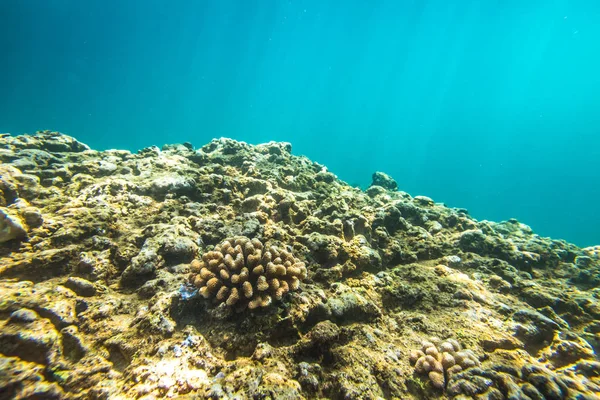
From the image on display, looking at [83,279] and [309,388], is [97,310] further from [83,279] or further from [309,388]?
[309,388]

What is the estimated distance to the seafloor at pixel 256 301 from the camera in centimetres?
292

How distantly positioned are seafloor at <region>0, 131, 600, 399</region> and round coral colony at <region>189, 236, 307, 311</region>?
30 millimetres

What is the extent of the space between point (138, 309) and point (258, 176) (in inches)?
201

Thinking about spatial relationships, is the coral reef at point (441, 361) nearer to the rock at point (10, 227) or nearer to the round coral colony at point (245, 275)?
the round coral colony at point (245, 275)

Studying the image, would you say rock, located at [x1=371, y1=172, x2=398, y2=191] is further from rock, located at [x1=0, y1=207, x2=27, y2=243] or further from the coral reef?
rock, located at [x1=0, y1=207, x2=27, y2=243]

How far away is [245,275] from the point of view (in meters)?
3.78

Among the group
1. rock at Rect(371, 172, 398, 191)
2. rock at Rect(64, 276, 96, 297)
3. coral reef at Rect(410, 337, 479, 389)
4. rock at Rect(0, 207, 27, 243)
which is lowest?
rock at Rect(64, 276, 96, 297)

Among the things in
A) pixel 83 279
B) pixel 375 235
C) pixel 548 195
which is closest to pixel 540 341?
pixel 375 235

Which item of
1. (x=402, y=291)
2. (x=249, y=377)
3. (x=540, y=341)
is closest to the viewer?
(x=249, y=377)

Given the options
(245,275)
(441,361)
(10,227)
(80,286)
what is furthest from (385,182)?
(10,227)

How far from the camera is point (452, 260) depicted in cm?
608

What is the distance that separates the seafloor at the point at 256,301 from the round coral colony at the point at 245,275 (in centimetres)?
3

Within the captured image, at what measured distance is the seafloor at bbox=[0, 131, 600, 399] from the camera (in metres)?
2.92

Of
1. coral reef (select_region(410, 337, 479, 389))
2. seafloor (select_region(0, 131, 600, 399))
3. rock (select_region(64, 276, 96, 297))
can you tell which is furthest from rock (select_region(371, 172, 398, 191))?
rock (select_region(64, 276, 96, 297))
